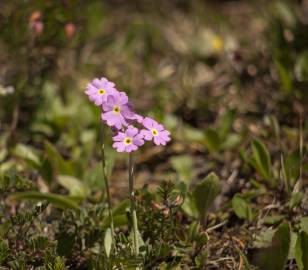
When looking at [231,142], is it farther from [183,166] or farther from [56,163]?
[56,163]

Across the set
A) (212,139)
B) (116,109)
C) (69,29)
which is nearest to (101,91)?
(116,109)

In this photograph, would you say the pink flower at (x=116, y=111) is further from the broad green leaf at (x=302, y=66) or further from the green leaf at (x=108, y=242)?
the broad green leaf at (x=302, y=66)

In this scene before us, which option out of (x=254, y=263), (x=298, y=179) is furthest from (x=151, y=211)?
(x=298, y=179)

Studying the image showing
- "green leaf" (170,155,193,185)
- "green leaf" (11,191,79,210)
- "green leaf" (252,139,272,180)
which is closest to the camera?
"green leaf" (11,191,79,210)

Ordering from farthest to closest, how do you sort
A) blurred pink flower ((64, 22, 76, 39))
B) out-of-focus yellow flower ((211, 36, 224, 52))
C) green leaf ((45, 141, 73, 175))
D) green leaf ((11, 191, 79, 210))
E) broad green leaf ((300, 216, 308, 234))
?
out-of-focus yellow flower ((211, 36, 224, 52))
blurred pink flower ((64, 22, 76, 39))
green leaf ((45, 141, 73, 175))
green leaf ((11, 191, 79, 210))
broad green leaf ((300, 216, 308, 234))

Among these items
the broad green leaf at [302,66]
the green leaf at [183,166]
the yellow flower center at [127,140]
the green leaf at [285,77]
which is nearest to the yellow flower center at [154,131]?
the yellow flower center at [127,140]

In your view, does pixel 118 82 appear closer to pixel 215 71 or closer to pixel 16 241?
pixel 215 71

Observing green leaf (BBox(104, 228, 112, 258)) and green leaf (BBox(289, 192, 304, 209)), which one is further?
green leaf (BBox(289, 192, 304, 209))

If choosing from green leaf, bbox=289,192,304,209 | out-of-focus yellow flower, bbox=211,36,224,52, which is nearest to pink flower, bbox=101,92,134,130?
green leaf, bbox=289,192,304,209

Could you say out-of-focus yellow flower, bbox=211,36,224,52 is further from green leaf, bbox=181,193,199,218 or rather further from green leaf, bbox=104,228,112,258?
green leaf, bbox=104,228,112,258
